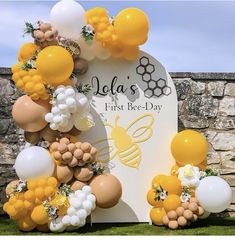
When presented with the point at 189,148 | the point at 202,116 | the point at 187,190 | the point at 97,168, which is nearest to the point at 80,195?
the point at 97,168

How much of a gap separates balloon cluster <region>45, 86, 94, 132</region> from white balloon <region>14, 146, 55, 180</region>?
238 mm

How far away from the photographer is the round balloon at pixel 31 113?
4.30 m

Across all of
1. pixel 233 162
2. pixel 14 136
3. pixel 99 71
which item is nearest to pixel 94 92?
pixel 99 71

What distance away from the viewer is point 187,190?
4465 millimetres

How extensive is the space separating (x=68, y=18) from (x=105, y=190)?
139 centimetres

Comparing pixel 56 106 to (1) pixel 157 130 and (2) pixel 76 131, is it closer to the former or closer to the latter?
(2) pixel 76 131

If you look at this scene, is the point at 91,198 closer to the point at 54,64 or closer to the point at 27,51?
the point at 54,64

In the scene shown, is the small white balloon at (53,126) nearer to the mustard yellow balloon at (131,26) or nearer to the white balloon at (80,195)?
the white balloon at (80,195)

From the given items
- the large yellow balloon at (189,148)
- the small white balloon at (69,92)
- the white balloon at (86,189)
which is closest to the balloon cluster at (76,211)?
the white balloon at (86,189)

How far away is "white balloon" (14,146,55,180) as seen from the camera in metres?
4.17

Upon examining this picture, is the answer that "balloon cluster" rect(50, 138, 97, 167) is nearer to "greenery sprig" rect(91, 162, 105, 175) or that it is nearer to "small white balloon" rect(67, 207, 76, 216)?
"greenery sprig" rect(91, 162, 105, 175)

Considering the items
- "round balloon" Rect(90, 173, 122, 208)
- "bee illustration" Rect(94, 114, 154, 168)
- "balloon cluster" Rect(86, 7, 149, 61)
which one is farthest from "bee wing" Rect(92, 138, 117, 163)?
"balloon cluster" Rect(86, 7, 149, 61)

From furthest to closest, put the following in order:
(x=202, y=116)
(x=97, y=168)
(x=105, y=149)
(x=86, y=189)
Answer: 1. (x=202, y=116)
2. (x=105, y=149)
3. (x=97, y=168)
4. (x=86, y=189)

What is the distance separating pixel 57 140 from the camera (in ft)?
14.5
